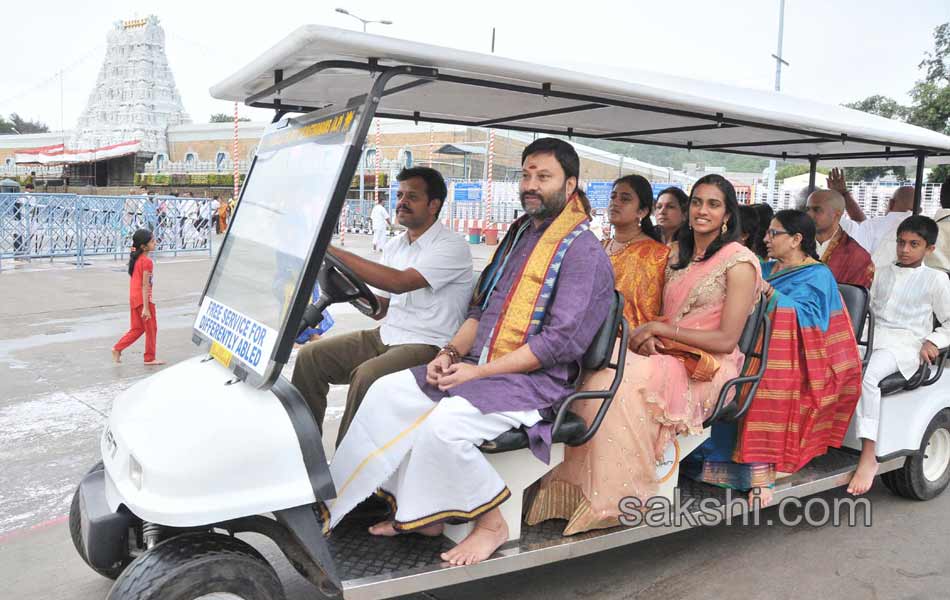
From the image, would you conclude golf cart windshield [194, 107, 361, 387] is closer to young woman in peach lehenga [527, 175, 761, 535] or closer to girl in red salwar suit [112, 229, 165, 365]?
Answer: young woman in peach lehenga [527, 175, 761, 535]

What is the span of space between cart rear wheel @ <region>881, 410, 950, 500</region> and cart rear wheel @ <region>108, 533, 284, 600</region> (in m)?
3.61

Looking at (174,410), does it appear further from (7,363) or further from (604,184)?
(604,184)

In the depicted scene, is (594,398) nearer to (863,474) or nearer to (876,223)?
(863,474)

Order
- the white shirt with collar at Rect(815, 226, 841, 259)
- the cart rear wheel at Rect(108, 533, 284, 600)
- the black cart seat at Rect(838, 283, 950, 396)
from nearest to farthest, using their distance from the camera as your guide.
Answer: the cart rear wheel at Rect(108, 533, 284, 600) → the black cart seat at Rect(838, 283, 950, 396) → the white shirt with collar at Rect(815, 226, 841, 259)

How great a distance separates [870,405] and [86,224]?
52.4ft

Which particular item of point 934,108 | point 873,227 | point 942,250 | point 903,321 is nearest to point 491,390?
point 903,321

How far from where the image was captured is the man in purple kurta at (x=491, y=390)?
2.54 m

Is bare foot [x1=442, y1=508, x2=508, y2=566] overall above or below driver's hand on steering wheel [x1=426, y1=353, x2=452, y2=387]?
below

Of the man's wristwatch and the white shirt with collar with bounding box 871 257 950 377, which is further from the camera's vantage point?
the white shirt with collar with bounding box 871 257 950 377

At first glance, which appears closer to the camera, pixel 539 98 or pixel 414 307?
pixel 539 98

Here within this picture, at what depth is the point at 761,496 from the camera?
11.1ft

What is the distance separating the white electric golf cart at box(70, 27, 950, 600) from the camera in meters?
2.16

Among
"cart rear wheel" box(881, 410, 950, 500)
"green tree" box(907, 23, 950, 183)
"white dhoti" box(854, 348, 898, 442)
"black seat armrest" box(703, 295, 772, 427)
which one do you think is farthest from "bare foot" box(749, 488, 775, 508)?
"green tree" box(907, 23, 950, 183)

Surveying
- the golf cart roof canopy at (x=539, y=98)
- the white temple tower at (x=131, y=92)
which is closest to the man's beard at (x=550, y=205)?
the golf cart roof canopy at (x=539, y=98)
